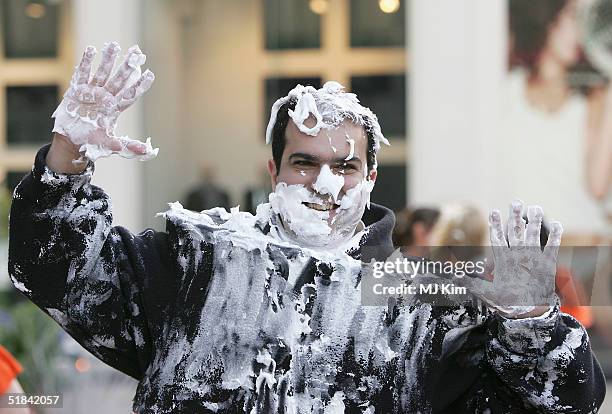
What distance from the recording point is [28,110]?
33.2ft

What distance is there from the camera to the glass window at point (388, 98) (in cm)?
945

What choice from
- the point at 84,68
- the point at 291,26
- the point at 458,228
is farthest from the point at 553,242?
the point at 291,26

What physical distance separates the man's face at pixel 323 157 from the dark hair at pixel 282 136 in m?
0.03

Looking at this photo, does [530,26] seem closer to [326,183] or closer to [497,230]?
[326,183]

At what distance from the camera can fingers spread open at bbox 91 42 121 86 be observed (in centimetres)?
208

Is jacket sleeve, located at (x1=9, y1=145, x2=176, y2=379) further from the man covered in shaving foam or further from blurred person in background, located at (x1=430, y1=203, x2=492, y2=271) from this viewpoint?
blurred person in background, located at (x1=430, y1=203, x2=492, y2=271)

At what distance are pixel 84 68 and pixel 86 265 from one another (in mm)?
417

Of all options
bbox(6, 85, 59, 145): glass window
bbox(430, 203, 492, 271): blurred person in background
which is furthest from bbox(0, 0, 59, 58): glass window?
bbox(430, 203, 492, 271): blurred person in background

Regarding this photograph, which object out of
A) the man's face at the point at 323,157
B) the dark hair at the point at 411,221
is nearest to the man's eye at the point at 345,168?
the man's face at the point at 323,157

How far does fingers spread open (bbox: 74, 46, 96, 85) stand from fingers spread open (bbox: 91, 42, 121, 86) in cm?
2

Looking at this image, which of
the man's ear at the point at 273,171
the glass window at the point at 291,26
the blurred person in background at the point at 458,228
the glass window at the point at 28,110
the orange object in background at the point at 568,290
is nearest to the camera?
the man's ear at the point at 273,171

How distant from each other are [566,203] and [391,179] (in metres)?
1.53

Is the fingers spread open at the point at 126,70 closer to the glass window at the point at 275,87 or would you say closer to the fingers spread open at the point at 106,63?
the fingers spread open at the point at 106,63

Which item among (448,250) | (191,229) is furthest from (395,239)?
(191,229)
